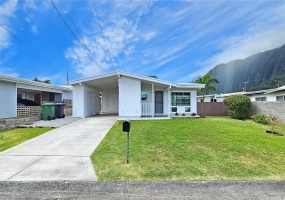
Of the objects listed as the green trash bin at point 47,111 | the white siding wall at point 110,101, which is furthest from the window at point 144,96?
the green trash bin at point 47,111

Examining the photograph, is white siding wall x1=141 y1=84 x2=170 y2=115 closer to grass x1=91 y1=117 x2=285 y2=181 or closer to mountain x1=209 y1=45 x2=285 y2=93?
grass x1=91 y1=117 x2=285 y2=181

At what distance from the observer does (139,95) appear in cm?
1431

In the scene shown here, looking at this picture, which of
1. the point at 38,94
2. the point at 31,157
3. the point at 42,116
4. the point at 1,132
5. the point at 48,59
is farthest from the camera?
the point at 48,59

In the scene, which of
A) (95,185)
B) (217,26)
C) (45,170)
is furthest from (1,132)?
(217,26)

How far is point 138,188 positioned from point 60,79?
43.9 meters

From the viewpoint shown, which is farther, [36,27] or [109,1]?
[36,27]

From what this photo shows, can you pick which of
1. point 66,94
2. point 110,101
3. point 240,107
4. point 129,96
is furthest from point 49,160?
point 66,94

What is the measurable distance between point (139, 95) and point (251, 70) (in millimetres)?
75570

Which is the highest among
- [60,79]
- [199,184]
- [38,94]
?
[60,79]

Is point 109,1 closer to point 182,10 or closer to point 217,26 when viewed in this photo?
point 182,10

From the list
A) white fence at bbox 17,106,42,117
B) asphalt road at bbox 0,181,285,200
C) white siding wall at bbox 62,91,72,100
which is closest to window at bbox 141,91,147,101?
white fence at bbox 17,106,42,117

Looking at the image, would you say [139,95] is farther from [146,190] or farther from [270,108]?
[146,190]

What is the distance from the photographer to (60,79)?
4322 centimetres

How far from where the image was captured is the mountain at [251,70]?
65.4 m
